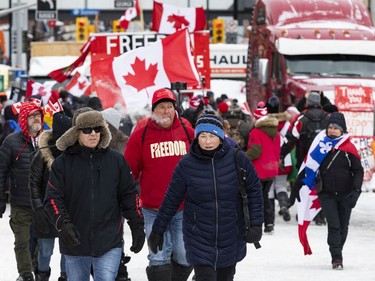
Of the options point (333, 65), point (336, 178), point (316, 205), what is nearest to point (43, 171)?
point (336, 178)

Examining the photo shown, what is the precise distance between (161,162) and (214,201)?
4.64 ft

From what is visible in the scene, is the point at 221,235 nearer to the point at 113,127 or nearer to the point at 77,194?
the point at 77,194

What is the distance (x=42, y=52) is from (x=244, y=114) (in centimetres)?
3028

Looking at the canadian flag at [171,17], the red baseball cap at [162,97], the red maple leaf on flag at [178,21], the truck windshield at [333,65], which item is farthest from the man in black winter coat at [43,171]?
the canadian flag at [171,17]

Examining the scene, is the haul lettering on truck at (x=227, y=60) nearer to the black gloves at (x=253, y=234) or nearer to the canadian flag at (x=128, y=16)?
the canadian flag at (x=128, y=16)

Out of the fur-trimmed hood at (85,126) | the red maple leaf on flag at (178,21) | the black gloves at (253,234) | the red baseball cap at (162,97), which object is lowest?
the black gloves at (253,234)

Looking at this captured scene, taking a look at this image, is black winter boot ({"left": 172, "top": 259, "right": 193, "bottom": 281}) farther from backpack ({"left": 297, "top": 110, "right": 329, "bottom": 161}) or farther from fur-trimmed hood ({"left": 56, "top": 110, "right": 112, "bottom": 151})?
backpack ({"left": 297, "top": 110, "right": 329, "bottom": 161})

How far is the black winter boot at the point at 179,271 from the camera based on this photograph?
945 centimetres

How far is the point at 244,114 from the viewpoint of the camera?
19.9m

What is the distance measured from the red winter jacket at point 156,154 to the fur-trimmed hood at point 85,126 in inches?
59.3

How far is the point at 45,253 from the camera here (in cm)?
1027

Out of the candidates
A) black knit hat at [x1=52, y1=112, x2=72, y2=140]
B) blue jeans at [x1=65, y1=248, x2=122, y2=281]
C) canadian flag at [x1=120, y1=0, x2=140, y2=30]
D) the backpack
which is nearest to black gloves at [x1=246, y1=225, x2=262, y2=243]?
blue jeans at [x1=65, y1=248, x2=122, y2=281]

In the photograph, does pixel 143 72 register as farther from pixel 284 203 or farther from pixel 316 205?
pixel 316 205

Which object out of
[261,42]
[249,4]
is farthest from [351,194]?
[249,4]
